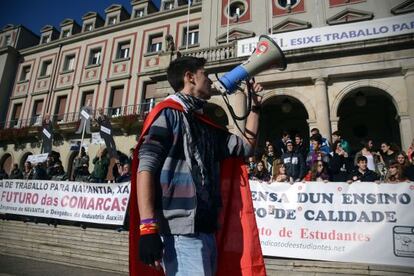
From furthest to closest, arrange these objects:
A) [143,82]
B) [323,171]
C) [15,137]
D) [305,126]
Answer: [15,137]
[143,82]
[305,126]
[323,171]

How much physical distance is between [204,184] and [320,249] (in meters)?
4.62

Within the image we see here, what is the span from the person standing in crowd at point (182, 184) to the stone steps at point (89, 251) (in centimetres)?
403

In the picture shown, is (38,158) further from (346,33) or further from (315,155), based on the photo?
(346,33)

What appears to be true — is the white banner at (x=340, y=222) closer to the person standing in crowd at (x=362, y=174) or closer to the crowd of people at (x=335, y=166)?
the crowd of people at (x=335, y=166)

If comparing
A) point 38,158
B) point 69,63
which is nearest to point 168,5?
point 69,63

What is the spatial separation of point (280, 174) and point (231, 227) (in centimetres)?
608

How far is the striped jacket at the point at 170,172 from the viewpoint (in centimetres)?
172

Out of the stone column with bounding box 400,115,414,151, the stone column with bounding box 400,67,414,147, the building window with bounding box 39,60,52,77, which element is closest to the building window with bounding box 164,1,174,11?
the building window with bounding box 39,60,52,77

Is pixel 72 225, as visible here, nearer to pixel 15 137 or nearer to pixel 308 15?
pixel 308 15

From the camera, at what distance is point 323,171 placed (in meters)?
7.29

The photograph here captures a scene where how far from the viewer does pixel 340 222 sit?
221 inches

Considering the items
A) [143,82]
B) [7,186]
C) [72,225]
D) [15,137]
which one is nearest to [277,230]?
[72,225]

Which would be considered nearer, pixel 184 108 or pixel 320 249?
pixel 184 108

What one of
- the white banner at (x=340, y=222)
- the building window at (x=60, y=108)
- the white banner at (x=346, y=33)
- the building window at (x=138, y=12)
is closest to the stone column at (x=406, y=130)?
the white banner at (x=346, y=33)
